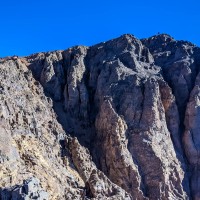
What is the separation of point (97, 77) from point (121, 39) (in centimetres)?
1348

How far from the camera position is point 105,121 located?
70.2 m

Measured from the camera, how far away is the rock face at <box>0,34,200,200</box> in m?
51.9

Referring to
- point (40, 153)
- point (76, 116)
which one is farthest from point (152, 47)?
point (40, 153)

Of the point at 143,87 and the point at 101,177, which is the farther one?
the point at 143,87

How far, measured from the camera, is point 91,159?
64.1 meters

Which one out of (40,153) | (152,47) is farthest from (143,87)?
(40,153)

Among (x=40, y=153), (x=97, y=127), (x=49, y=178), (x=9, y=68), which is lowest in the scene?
(x=49, y=178)

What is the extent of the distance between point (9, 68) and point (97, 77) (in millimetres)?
19021

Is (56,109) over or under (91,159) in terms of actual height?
over

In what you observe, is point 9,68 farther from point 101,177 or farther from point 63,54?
point 101,177

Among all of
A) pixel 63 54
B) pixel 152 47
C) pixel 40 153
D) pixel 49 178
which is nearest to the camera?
pixel 49 178

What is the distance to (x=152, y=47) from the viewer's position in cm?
9675

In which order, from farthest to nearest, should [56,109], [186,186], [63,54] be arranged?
1. [63,54]
2. [56,109]
3. [186,186]

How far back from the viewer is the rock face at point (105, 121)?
51.9 m
